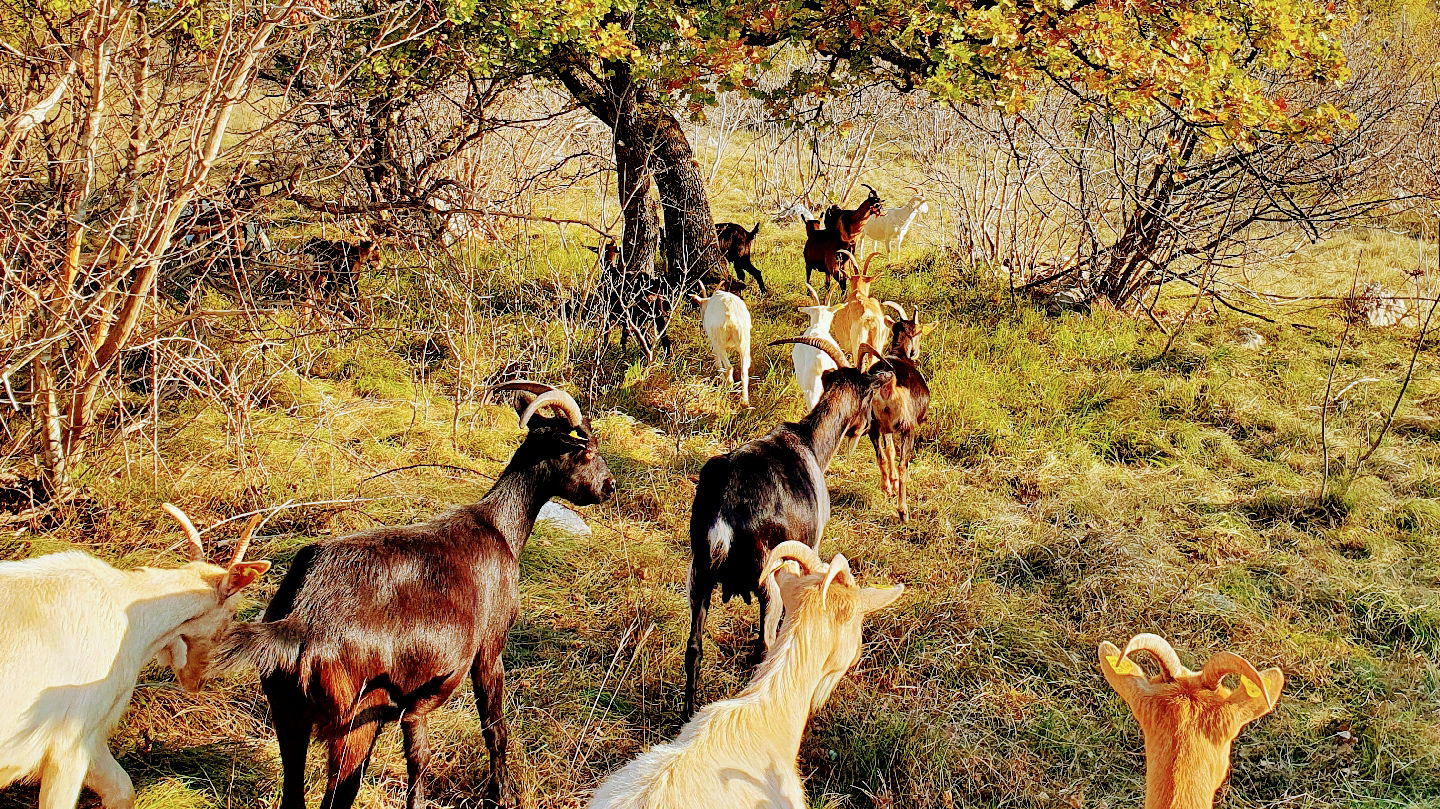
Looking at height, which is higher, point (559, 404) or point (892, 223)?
point (892, 223)

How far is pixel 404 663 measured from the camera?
316 cm

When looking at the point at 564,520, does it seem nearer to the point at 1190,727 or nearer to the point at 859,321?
the point at 859,321

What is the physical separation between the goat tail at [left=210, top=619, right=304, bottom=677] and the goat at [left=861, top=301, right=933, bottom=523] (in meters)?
3.71

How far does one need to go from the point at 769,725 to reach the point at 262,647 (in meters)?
1.43

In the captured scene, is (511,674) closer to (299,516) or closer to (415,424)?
(299,516)

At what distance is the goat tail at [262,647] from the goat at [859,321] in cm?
541

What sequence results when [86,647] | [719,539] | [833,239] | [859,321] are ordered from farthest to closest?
[833,239] < [859,321] < [719,539] < [86,647]

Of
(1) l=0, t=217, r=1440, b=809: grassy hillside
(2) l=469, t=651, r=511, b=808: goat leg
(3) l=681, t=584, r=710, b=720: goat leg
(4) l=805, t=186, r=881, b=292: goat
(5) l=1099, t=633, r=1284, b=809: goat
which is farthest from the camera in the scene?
(4) l=805, t=186, r=881, b=292: goat

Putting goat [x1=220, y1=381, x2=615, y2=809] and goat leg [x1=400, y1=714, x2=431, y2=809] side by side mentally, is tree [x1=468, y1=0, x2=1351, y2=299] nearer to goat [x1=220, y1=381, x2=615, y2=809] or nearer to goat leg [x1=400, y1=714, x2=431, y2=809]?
goat [x1=220, y1=381, x2=615, y2=809]

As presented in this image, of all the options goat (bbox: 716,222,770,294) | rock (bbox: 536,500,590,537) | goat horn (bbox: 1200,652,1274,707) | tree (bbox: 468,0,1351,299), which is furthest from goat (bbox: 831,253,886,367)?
goat horn (bbox: 1200,652,1274,707)

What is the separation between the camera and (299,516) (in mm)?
5082

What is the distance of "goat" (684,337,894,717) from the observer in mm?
4266

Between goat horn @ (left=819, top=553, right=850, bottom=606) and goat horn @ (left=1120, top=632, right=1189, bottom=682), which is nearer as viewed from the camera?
goat horn @ (left=1120, top=632, right=1189, bottom=682)

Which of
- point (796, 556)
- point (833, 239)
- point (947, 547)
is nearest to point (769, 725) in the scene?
point (796, 556)
